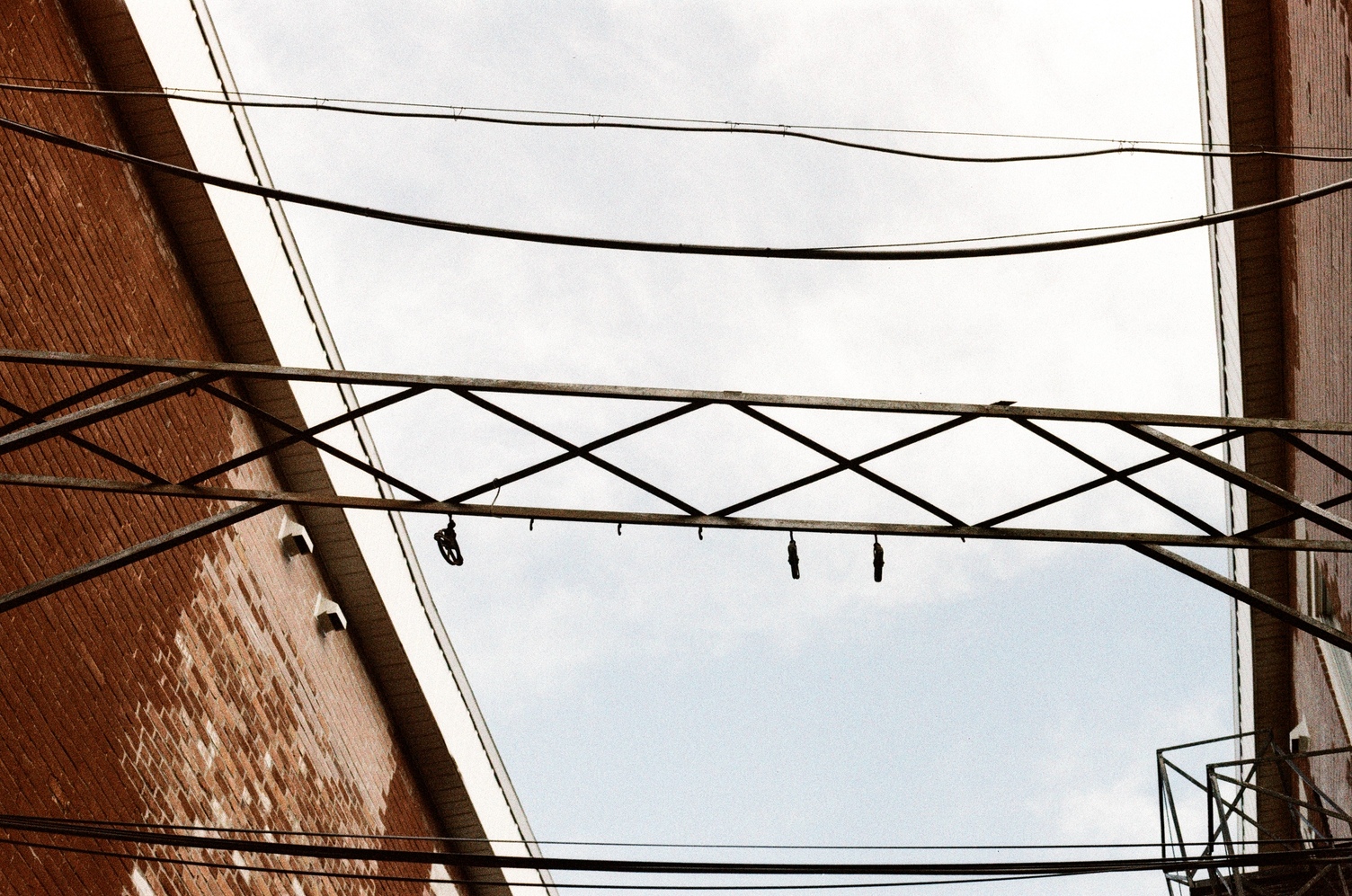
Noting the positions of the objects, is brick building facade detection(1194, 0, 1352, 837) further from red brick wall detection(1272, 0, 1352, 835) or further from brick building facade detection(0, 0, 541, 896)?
brick building facade detection(0, 0, 541, 896)

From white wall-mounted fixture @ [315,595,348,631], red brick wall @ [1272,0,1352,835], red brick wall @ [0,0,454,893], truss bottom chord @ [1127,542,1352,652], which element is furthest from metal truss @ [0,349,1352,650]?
white wall-mounted fixture @ [315,595,348,631]

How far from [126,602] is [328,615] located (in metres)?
3.29

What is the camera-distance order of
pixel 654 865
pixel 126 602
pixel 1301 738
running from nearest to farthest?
pixel 654 865 < pixel 126 602 < pixel 1301 738

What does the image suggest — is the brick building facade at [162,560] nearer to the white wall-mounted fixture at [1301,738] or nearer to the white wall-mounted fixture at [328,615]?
the white wall-mounted fixture at [328,615]

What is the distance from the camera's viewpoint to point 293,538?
11.9 metres

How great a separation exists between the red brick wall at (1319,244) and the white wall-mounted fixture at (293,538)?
9445 millimetres

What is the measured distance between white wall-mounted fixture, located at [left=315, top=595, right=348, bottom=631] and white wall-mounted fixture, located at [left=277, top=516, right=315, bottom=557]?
2.01ft

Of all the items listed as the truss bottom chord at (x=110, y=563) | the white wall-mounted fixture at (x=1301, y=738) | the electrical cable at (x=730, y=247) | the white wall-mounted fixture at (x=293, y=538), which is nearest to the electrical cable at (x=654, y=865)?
the truss bottom chord at (x=110, y=563)

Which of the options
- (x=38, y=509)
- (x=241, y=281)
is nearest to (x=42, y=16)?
(x=241, y=281)

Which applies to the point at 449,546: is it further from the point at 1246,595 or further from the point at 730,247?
the point at 1246,595

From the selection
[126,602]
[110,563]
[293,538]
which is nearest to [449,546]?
[110,563]

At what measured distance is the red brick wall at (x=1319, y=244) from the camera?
996 centimetres

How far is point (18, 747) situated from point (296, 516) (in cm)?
478

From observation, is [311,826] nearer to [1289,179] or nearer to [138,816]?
[138,816]
